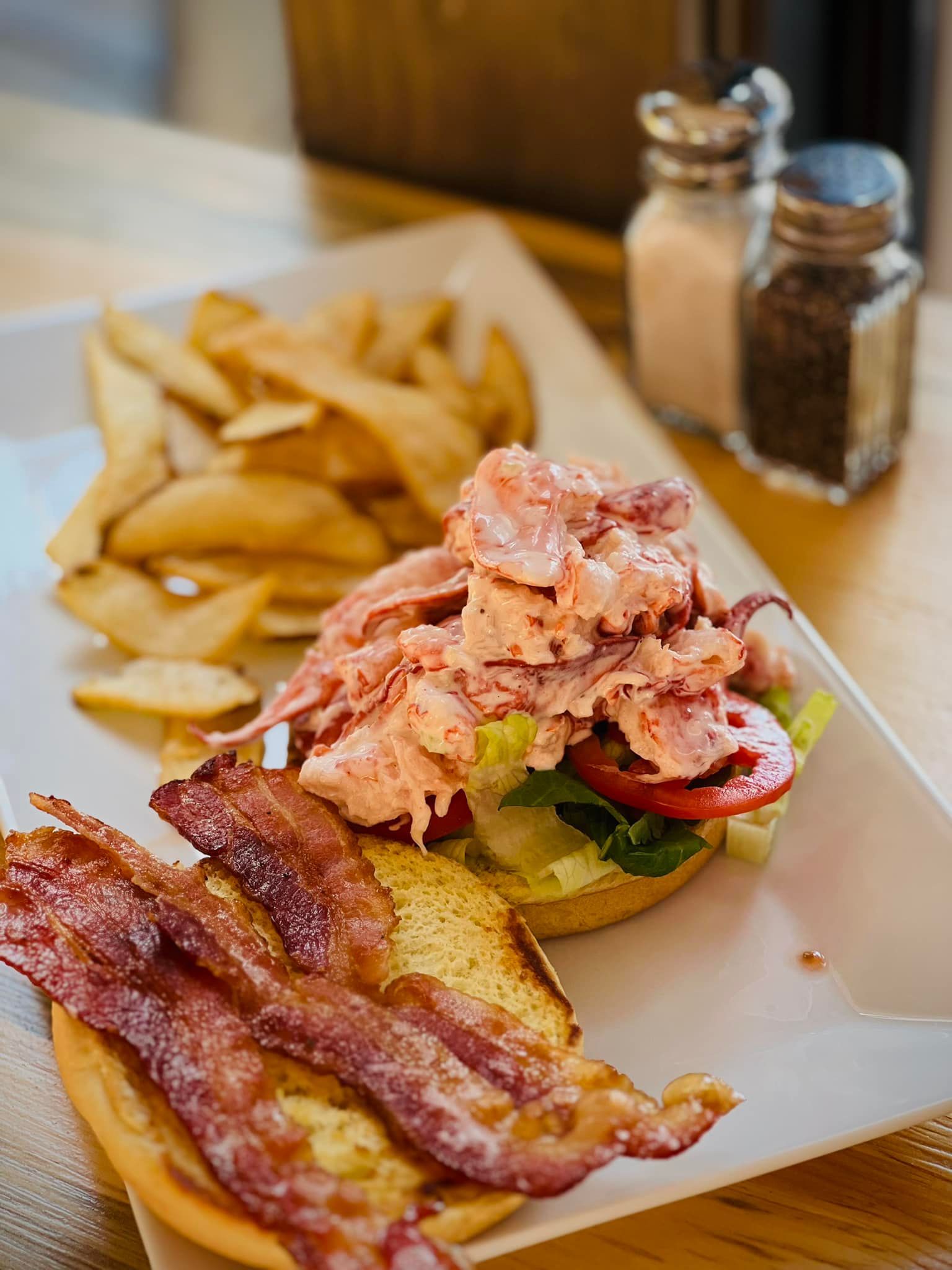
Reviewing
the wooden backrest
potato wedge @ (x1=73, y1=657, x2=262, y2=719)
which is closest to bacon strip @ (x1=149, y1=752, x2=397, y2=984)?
potato wedge @ (x1=73, y1=657, x2=262, y2=719)

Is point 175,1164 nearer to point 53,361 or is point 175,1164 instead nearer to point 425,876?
point 425,876

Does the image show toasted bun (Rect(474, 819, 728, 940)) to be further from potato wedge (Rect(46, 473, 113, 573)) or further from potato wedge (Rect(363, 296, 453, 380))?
potato wedge (Rect(363, 296, 453, 380))

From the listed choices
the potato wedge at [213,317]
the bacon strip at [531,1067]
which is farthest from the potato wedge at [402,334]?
the bacon strip at [531,1067]

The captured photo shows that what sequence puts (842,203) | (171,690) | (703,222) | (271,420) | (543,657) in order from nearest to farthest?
1. (543,657)
2. (171,690)
3. (842,203)
4. (271,420)
5. (703,222)

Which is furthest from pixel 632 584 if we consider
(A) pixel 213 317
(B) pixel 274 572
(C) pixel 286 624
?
(A) pixel 213 317

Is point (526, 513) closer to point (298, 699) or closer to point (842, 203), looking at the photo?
point (298, 699)

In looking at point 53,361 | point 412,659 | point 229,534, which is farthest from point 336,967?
point 53,361

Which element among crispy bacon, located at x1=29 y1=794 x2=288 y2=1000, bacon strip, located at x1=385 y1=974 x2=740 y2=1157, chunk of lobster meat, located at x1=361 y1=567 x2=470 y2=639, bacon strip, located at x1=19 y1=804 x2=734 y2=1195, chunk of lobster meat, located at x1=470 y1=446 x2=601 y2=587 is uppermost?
chunk of lobster meat, located at x1=470 y1=446 x2=601 y2=587
